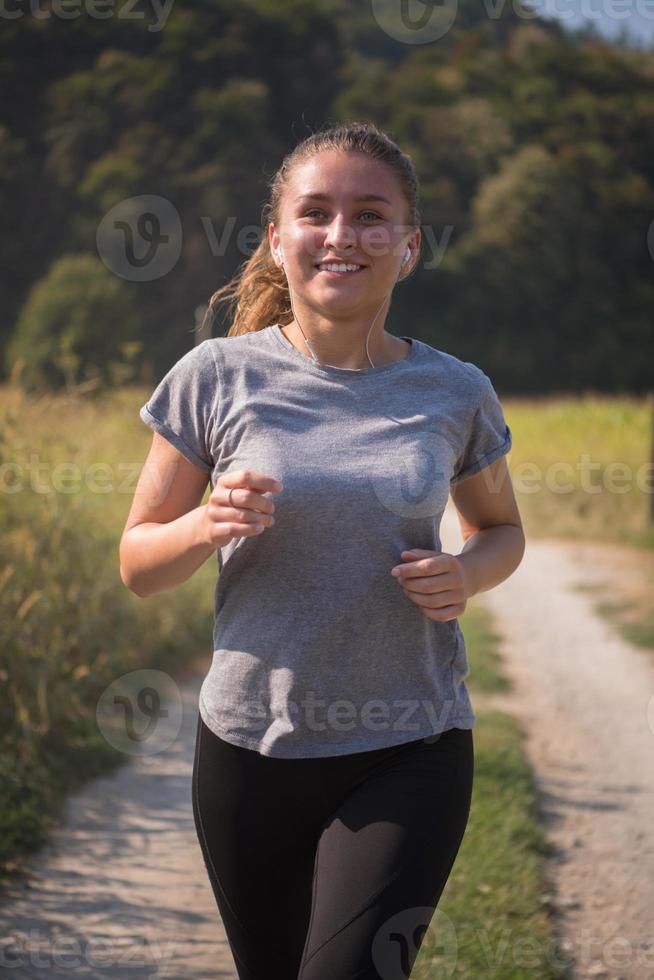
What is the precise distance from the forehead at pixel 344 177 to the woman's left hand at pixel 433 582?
0.65 metres

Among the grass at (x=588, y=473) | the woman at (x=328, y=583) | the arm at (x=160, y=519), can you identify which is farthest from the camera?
the grass at (x=588, y=473)

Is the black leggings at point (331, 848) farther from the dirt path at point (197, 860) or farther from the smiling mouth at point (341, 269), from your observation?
the dirt path at point (197, 860)

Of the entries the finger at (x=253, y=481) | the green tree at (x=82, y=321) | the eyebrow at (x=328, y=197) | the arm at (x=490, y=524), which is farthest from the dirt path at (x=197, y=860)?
the green tree at (x=82, y=321)

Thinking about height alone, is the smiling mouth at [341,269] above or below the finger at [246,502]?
above

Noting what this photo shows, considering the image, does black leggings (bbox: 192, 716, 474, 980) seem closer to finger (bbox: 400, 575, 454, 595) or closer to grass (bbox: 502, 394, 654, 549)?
finger (bbox: 400, 575, 454, 595)

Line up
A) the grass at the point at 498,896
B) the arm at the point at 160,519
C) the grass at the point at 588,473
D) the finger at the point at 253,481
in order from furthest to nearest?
the grass at the point at 588,473 < the grass at the point at 498,896 < the arm at the point at 160,519 < the finger at the point at 253,481

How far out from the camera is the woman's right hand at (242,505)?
1498 millimetres

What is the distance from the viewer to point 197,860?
3.68 metres

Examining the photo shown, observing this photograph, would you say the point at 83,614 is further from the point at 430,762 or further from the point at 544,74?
the point at 544,74

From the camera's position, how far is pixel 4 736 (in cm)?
397

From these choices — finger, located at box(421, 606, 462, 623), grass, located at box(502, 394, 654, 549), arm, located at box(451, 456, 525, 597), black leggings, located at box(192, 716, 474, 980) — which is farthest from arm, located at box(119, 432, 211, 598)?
grass, located at box(502, 394, 654, 549)

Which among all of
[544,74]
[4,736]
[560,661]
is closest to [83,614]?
[4,736]

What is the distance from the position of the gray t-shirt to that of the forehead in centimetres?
30

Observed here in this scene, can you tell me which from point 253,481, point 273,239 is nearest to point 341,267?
point 273,239
